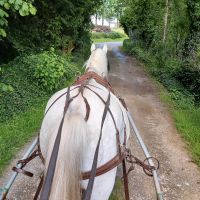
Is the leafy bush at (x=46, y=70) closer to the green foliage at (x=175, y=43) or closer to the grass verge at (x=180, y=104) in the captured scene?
the grass verge at (x=180, y=104)

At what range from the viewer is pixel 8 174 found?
547 centimetres

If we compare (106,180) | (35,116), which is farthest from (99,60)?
(35,116)

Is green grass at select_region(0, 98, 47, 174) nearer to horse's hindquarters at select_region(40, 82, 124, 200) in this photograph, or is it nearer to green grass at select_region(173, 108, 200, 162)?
horse's hindquarters at select_region(40, 82, 124, 200)

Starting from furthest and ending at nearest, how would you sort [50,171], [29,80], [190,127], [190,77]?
1. [190,77]
2. [29,80]
3. [190,127]
4. [50,171]

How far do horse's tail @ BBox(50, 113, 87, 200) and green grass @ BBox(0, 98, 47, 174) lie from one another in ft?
10.9

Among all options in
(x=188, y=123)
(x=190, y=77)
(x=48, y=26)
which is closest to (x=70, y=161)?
(x=188, y=123)

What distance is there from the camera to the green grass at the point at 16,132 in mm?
6145

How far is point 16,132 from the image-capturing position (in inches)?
279

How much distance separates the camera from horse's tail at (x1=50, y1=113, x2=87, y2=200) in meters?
2.44

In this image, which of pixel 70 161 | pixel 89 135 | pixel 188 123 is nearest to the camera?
pixel 70 161

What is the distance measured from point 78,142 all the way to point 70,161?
0.16m

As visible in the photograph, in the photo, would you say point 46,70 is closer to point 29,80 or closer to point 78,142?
point 29,80

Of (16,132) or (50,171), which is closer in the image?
(50,171)

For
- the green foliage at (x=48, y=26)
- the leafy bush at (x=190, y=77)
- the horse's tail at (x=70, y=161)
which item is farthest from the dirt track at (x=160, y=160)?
the green foliage at (x=48, y=26)
